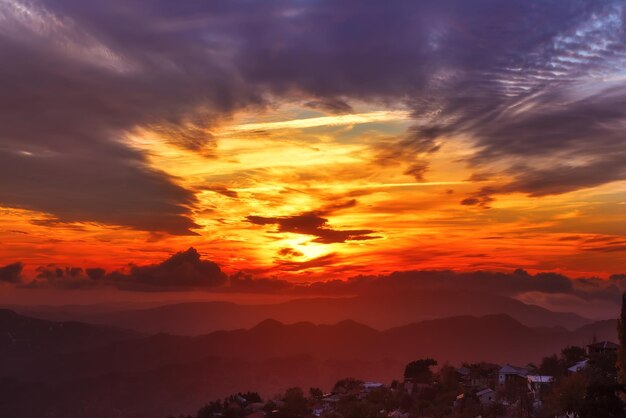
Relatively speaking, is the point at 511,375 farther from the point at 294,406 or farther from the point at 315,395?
the point at 315,395

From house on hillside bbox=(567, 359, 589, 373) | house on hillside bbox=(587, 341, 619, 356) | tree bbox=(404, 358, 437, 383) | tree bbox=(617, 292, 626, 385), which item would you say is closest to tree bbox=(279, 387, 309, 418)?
tree bbox=(404, 358, 437, 383)

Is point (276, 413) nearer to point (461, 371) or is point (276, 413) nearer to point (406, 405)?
point (406, 405)

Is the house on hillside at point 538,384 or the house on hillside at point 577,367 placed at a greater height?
the house on hillside at point 577,367

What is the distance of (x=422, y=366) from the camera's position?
10181 cm

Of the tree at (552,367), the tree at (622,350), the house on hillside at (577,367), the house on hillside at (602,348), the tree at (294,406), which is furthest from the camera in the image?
the tree at (294,406)

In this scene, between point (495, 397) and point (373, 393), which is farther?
point (373, 393)

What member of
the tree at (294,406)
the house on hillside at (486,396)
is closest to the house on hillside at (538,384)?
the house on hillside at (486,396)

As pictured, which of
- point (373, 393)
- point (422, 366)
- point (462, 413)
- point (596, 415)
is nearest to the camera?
point (596, 415)

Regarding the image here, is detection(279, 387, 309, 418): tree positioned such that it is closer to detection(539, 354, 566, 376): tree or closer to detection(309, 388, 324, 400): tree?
detection(309, 388, 324, 400): tree

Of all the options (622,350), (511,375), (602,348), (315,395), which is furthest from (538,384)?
(315,395)

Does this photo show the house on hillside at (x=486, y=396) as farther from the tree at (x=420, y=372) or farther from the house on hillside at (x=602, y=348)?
the tree at (x=420, y=372)

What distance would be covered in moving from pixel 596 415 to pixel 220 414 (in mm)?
74752

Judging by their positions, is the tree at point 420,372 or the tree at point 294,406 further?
the tree at point 420,372

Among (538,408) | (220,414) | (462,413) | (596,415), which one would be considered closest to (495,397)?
(462,413)
